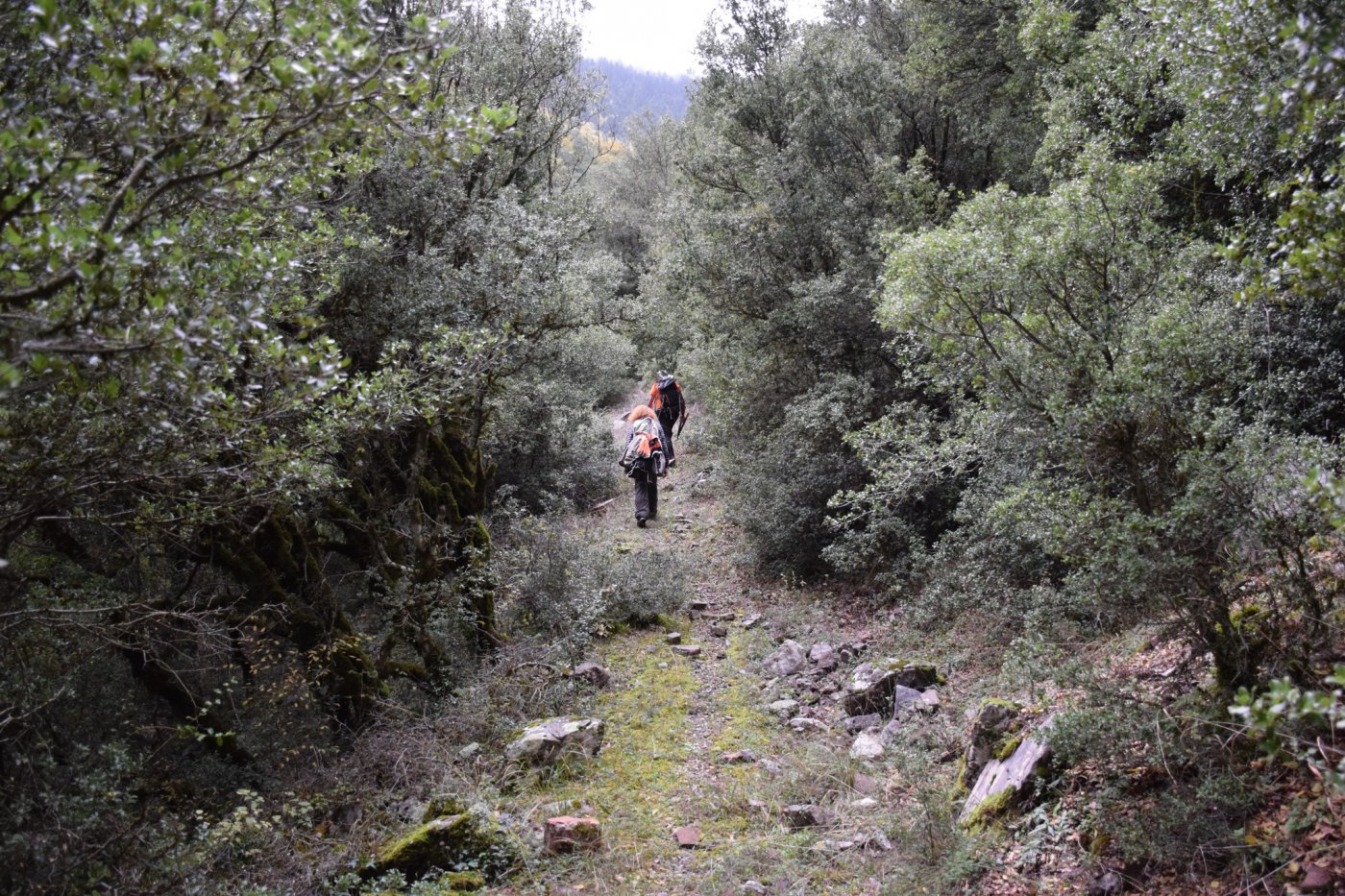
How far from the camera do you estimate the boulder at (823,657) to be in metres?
8.54

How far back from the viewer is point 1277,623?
4133 millimetres

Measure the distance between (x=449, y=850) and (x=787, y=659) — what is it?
180 inches

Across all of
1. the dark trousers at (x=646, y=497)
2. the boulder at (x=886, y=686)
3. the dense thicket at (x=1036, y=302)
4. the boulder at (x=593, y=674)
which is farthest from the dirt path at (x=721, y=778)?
the dark trousers at (x=646, y=497)

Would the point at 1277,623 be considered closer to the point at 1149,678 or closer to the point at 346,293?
the point at 1149,678

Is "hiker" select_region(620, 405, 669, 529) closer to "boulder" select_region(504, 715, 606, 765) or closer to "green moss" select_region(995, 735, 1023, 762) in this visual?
"boulder" select_region(504, 715, 606, 765)

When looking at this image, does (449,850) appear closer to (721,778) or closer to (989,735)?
(721,778)

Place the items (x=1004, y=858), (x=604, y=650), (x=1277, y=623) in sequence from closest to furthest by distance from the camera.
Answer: (x=1277, y=623)
(x=1004, y=858)
(x=604, y=650)

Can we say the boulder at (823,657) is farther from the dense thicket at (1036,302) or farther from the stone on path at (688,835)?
the stone on path at (688,835)

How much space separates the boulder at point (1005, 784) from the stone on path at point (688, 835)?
70.3 inches

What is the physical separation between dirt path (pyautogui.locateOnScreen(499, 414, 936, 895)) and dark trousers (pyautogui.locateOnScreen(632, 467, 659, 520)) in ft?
13.1

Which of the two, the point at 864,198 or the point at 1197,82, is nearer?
the point at 1197,82

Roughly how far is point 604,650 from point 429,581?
2498 mm

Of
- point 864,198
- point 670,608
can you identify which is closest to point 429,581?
point 670,608

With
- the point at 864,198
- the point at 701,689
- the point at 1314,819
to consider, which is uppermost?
the point at 864,198
